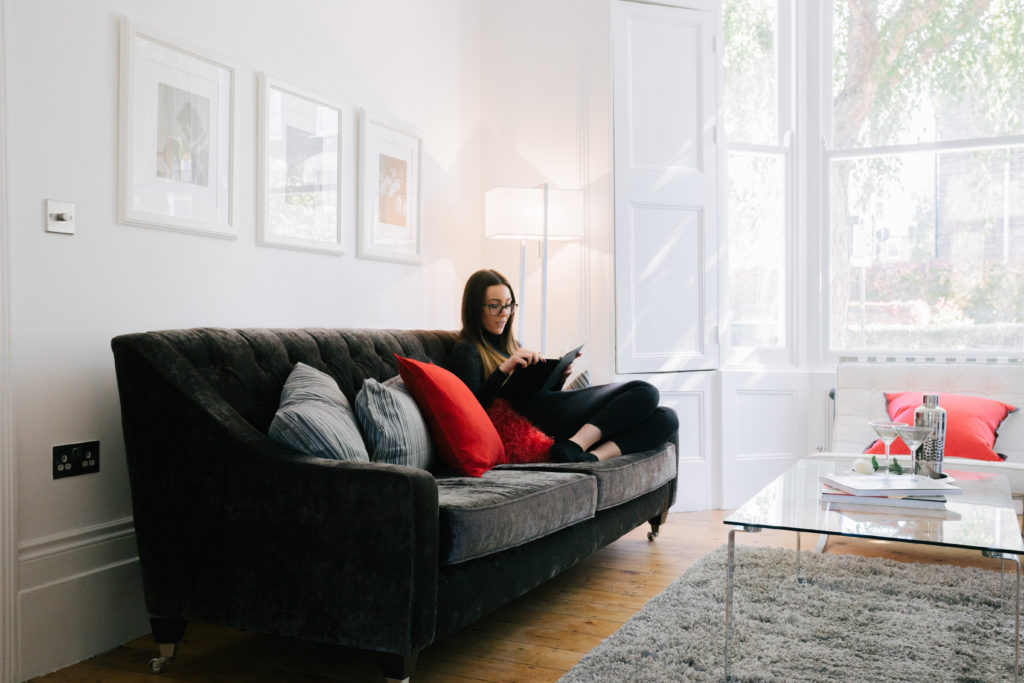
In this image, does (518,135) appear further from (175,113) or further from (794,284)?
(175,113)

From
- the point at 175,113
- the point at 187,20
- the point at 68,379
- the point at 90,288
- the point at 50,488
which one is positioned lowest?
the point at 50,488

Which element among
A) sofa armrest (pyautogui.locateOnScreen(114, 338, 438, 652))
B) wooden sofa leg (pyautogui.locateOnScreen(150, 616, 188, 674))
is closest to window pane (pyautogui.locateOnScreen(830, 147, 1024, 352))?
sofa armrest (pyautogui.locateOnScreen(114, 338, 438, 652))

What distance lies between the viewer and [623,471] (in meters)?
2.99

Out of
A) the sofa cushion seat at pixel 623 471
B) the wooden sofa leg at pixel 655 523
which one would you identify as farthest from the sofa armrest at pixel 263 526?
the wooden sofa leg at pixel 655 523

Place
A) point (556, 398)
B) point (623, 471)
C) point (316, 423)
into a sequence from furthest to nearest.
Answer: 1. point (556, 398)
2. point (623, 471)
3. point (316, 423)

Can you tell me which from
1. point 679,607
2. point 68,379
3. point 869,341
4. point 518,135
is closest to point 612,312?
point 518,135

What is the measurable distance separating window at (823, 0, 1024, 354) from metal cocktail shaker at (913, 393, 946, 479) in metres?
2.07

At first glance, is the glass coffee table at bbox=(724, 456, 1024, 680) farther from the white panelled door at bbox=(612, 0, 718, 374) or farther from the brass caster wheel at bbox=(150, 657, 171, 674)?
the white panelled door at bbox=(612, 0, 718, 374)

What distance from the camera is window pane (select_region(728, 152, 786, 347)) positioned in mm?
4727

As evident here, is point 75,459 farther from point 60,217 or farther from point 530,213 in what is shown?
point 530,213

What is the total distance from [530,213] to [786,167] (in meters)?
1.65

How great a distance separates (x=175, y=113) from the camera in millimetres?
2654

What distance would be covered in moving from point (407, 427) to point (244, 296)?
2.66 ft

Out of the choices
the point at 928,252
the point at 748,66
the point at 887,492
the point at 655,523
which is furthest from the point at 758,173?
the point at 887,492
